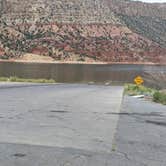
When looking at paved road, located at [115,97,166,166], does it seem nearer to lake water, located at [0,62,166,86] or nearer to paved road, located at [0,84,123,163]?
paved road, located at [0,84,123,163]

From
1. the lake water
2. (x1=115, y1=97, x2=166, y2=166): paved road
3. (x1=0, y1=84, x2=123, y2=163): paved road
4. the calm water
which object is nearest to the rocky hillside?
the calm water

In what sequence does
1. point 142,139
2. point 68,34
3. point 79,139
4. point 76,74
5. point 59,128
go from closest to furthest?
point 79,139, point 142,139, point 59,128, point 76,74, point 68,34

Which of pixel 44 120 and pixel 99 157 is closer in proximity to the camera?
pixel 99 157

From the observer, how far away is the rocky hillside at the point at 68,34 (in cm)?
15700

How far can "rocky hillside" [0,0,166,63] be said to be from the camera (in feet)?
515

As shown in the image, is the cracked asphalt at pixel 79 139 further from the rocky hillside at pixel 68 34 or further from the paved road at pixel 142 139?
the rocky hillside at pixel 68 34

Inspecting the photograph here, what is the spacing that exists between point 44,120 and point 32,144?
359cm

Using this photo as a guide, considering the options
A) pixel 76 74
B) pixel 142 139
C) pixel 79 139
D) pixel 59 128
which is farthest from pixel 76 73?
pixel 79 139

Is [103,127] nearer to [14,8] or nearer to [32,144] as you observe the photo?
[32,144]

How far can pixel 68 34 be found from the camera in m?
168

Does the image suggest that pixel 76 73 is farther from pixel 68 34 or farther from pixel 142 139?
pixel 142 139

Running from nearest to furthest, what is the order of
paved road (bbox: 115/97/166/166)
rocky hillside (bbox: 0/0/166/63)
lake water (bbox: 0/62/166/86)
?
paved road (bbox: 115/97/166/166) → lake water (bbox: 0/62/166/86) → rocky hillside (bbox: 0/0/166/63)

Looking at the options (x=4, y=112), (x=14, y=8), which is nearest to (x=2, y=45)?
(x=14, y=8)

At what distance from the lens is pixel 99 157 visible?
750cm
